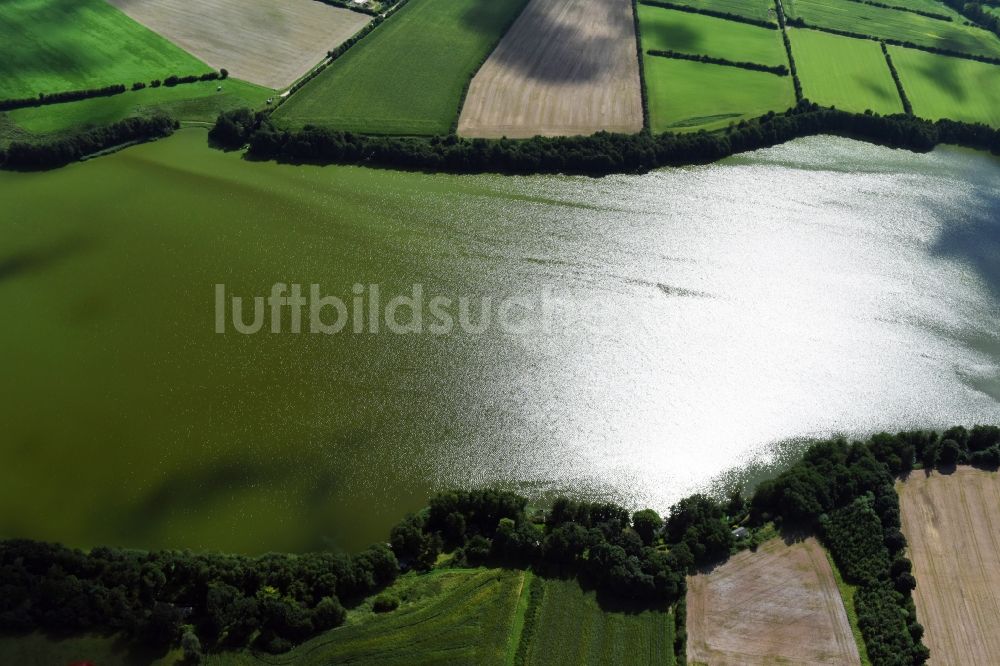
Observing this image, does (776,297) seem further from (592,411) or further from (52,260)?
(52,260)

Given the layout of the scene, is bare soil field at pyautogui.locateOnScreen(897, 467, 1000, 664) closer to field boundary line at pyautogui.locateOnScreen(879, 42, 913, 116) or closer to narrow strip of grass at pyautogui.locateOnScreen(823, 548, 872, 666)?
narrow strip of grass at pyautogui.locateOnScreen(823, 548, 872, 666)

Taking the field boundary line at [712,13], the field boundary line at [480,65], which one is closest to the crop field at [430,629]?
the field boundary line at [480,65]

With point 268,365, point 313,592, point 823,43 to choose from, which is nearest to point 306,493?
point 313,592

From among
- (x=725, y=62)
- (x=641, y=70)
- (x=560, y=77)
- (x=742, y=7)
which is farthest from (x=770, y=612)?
(x=742, y=7)

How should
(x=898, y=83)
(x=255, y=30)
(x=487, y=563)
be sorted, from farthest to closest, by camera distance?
(x=255, y=30) < (x=898, y=83) < (x=487, y=563)

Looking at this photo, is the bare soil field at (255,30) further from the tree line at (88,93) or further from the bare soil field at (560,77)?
the bare soil field at (560,77)

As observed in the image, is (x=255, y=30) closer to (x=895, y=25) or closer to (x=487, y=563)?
(x=487, y=563)
